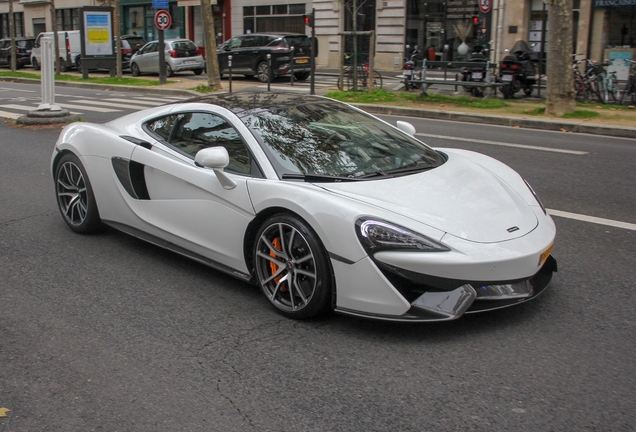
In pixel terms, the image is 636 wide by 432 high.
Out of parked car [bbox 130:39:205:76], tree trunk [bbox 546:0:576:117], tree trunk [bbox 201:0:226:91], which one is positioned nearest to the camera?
tree trunk [bbox 546:0:576:117]

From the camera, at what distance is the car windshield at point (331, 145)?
4.55 m

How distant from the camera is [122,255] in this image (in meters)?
5.60

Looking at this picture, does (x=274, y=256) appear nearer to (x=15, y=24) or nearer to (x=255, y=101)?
(x=255, y=101)

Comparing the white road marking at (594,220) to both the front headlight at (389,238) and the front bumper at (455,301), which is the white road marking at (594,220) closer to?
the front bumper at (455,301)

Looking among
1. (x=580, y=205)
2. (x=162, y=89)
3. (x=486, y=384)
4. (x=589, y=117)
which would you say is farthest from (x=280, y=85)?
(x=486, y=384)

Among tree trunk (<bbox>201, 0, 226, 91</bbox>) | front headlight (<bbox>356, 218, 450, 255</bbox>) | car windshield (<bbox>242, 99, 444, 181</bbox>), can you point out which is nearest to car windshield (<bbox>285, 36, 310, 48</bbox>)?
tree trunk (<bbox>201, 0, 226, 91</bbox>)

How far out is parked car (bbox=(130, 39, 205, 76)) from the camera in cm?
2803

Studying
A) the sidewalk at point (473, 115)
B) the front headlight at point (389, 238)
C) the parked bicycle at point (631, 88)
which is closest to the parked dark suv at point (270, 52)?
the sidewalk at point (473, 115)

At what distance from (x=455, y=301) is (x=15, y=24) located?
62.1 m

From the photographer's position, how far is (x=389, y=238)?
12.7 ft

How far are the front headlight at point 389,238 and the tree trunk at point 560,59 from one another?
11.7 metres

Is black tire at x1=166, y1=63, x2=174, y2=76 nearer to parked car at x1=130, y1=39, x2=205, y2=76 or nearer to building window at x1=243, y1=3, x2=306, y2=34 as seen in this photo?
parked car at x1=130, y1=39, x2=205, y2=76

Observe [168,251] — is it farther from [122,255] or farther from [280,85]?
[280,85]

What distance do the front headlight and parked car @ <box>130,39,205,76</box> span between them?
25345mm
